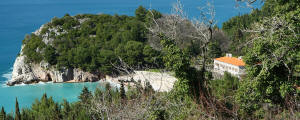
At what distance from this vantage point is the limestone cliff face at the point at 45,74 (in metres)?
30.8

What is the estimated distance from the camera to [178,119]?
7.16 metres

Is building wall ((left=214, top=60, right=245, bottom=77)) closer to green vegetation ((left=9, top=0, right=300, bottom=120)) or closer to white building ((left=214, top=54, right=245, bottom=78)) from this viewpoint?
white building ((left=214, top=54, right=245, bottom=78))

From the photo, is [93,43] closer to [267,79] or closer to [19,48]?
[19,48]

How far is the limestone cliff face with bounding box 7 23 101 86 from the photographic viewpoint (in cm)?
3075

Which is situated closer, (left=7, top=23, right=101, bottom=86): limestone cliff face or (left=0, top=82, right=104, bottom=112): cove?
(left=0, top=82, right=104, bottom=112): cove

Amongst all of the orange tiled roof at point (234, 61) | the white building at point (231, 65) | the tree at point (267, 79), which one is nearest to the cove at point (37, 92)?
the white building at point (231, 65)

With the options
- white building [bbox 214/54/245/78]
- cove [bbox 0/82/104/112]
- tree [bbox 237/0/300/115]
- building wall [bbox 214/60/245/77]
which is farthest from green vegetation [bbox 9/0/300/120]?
cove [bbox 0/82/104/112]

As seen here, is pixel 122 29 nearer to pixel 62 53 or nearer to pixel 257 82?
pixel 62 53

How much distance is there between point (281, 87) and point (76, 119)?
8.30m

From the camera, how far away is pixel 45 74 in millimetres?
31469

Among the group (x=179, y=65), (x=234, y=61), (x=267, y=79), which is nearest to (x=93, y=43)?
(x=234, y=61)

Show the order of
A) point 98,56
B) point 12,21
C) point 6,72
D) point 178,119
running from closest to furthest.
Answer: point 178,119
point 98,56
point 6,72
point 12,21

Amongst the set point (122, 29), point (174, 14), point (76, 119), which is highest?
point (122, 29)

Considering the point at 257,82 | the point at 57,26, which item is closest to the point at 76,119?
the point at 257,82
